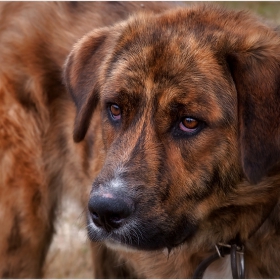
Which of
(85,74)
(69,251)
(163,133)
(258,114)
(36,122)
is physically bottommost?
(69,251)

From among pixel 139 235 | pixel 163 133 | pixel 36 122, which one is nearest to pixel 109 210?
pixel 139 235

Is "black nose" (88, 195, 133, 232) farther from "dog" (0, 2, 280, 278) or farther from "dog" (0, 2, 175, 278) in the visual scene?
"dog" (0, 2, 175, 278)

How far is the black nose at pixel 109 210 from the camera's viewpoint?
12.7 ft

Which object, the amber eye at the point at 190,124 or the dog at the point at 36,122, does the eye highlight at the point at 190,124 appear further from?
the dog at the point at 36,122

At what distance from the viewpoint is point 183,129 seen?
4.12 m

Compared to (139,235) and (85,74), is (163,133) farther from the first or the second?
(85,74)

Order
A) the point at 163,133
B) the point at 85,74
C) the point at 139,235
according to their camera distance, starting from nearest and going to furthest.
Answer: the point at 139,235 < the point at 163,133 < the point at 85,74

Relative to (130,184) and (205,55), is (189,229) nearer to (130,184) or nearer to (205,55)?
(130,184)

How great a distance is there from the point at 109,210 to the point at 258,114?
1.03 meters

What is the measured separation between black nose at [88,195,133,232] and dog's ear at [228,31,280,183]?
0.76 metres

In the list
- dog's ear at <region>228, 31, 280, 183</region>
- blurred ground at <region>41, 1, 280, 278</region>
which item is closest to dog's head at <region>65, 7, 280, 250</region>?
dog's ear at <region>228, 31, 280, 183</region>

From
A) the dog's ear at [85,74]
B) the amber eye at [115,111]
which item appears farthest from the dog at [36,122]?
the amber eye at [115,111]

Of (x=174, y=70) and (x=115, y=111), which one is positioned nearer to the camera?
(x=174, y=70)

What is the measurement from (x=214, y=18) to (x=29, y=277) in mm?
2682
